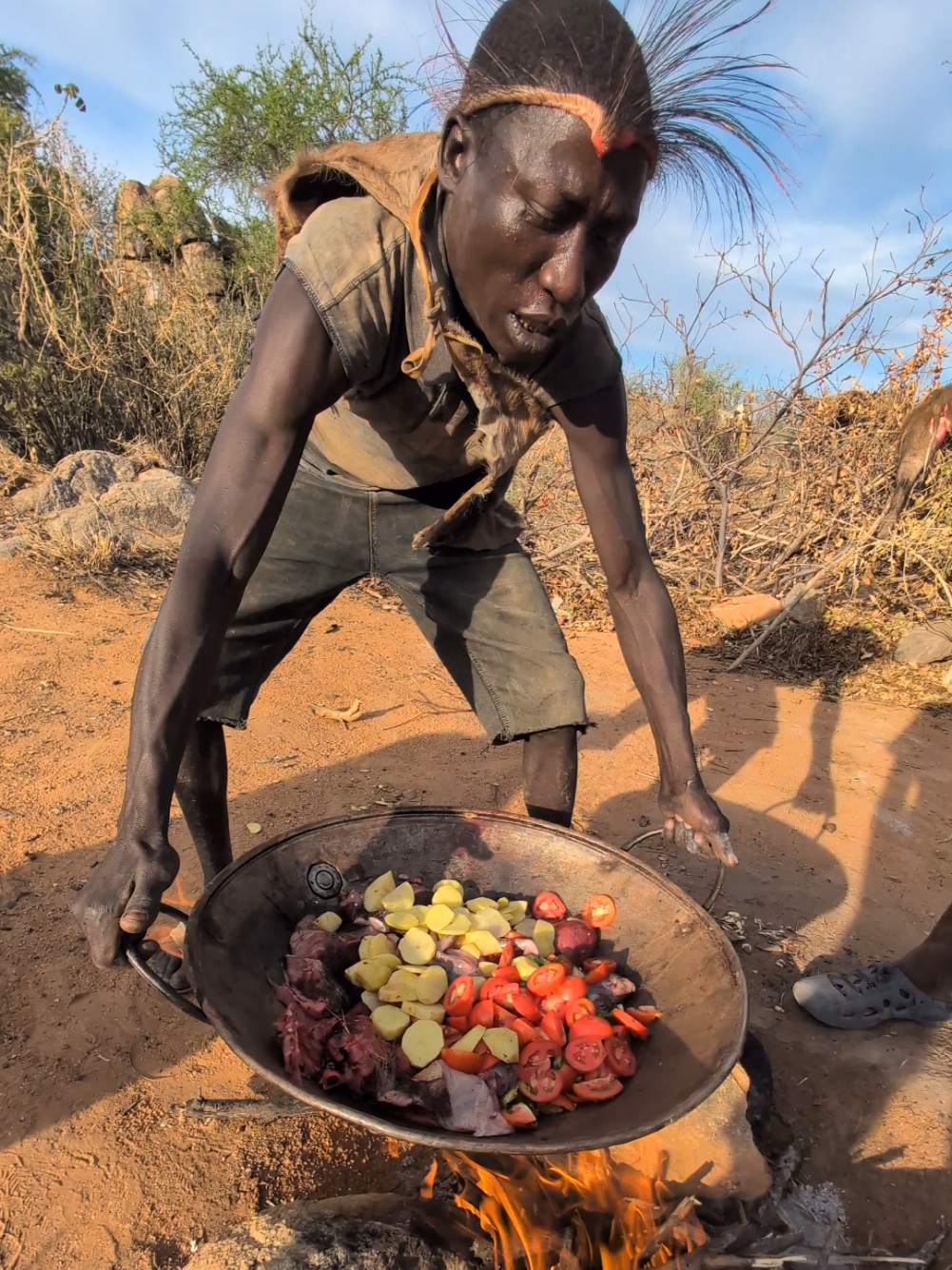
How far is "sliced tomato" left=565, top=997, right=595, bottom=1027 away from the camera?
153 centimetres

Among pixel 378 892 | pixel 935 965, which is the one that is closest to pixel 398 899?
pixel 378 892

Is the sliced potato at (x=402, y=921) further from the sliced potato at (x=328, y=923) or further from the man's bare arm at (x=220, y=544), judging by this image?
the man's bare arm at (x=220, y=544)

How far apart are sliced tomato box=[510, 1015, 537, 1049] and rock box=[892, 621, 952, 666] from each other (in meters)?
4.63

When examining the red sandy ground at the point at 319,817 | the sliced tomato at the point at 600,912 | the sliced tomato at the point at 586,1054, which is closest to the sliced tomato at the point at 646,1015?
the sliced tomato at the point at 586,1054

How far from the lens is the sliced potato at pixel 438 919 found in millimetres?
1682

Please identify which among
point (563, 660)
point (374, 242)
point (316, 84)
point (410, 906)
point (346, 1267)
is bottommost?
point (346, 1267)

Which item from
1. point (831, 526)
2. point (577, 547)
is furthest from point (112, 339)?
point (831, 526)

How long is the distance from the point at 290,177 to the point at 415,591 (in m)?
0.99

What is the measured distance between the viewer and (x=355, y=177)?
65.3 inches

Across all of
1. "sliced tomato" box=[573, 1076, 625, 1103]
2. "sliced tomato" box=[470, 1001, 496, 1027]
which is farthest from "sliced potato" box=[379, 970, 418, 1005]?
"sliced tomato" box=[573, 1076, 625, 1103]

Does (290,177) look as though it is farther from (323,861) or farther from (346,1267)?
(346,1267)

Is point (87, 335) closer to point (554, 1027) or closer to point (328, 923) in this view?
point (328, 923)

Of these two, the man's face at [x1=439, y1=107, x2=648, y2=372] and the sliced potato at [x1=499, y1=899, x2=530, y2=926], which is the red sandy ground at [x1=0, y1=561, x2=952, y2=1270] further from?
the man's face at [x1=439, y1=107, x2=648, y2=372]

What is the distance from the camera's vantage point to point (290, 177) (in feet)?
5.87
